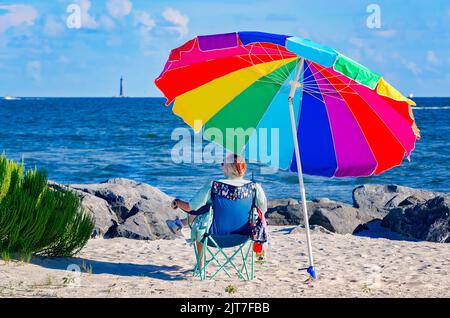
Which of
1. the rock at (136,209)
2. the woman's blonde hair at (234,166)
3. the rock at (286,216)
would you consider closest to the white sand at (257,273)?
the rock at (136,209)

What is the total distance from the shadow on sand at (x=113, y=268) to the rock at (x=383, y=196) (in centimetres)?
682

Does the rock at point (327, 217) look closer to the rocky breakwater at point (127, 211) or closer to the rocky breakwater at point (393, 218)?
the rocky breakwater at point (393, 218)

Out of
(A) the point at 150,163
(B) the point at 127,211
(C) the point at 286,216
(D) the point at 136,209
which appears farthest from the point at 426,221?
(A) the point at 150,163

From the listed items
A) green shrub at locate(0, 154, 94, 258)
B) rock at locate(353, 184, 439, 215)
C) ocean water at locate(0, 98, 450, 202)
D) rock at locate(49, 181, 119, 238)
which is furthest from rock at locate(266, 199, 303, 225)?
ocean water at locate(0, 98, 450, 202)

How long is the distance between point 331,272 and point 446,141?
34.3 meters

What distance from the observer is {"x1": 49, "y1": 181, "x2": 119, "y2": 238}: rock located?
9820 millimetres

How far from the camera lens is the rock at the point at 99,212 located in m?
9.82

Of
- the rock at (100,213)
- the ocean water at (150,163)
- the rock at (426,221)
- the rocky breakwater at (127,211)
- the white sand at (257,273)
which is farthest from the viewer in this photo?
A: the ocean water at (150,163)

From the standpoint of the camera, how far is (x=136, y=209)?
10.4 meters

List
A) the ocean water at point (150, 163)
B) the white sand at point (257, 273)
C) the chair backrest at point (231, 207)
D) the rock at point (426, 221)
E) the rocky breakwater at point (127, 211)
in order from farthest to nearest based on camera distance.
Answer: the ocean water at point (150, 163) → the rock at point (426, 221) → the rocky breakwater at point (127, 211) → the chair backrest at point (231, 207) → the white sand at point (257, 273)

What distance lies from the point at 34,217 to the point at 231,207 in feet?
6.73

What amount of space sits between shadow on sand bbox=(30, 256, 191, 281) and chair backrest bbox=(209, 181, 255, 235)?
0.72 metres
